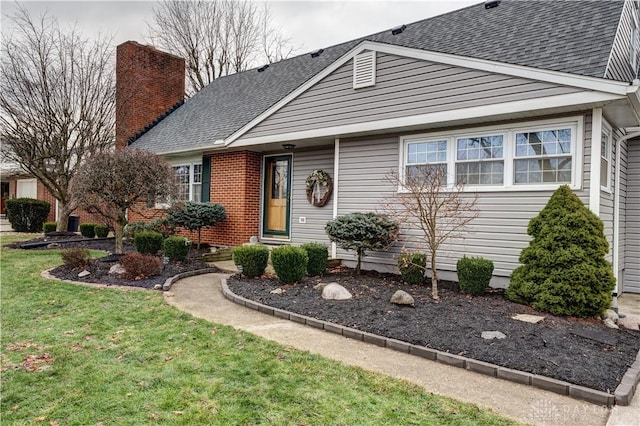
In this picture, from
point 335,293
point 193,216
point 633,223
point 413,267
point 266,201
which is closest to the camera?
point 335,293

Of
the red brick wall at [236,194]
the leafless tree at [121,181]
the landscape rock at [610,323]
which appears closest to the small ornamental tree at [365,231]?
the landscape rock at [610,323]

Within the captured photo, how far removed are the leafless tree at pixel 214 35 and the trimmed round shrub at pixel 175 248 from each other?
18.0m

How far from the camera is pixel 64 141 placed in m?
12.7

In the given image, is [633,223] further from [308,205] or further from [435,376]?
[308,205]

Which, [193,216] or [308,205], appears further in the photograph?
[193,216]

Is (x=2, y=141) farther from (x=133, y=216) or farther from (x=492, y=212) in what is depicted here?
(x=492, y=212)

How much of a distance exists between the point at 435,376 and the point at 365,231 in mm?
3764

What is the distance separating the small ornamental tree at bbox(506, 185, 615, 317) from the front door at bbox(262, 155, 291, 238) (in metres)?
6.13

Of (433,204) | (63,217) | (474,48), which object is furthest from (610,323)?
(63,217)

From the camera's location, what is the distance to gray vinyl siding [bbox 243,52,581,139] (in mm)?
6276

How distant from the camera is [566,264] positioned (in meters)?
5.23

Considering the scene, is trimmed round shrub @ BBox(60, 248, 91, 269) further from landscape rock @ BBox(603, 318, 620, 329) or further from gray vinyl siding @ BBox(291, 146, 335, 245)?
landscape rock @ BBox(603, 318, 620, 329)

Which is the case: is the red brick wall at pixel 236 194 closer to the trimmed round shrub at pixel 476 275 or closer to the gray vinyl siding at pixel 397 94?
the gray vinyl siding at pixel 397 94

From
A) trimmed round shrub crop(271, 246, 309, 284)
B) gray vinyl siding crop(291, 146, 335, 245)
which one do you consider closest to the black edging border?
trimmed round shrub crop(271, 246, 309, 284)
